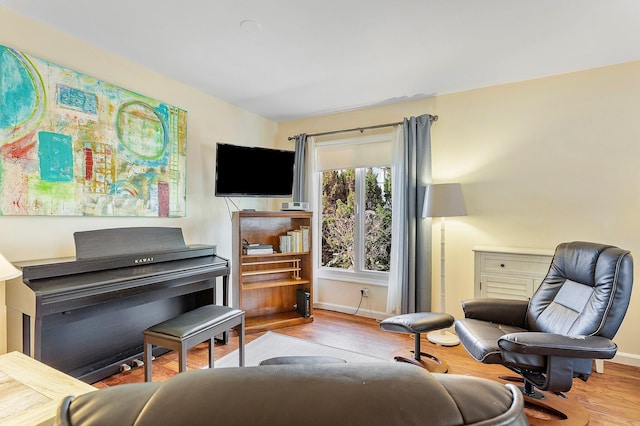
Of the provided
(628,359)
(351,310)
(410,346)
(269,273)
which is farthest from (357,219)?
(628,359)

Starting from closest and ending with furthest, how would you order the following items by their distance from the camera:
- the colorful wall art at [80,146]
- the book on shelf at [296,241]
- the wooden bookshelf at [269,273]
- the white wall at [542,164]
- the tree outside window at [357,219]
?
the colorful wall art at [80,146]
the white wall at [542,164]
the wooden bookshelf at [269,273]
the book on shelf at [296,241]
the tree outside window at [357,219]

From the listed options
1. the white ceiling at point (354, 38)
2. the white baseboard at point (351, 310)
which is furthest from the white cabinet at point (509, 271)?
the white ceiling at point (354, 38)

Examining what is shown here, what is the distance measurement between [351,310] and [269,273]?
3.70 feet

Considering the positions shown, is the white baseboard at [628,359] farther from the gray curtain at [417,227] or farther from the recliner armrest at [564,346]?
the gray curtain at [417,227]

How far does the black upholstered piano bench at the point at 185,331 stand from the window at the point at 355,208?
6.35 ft

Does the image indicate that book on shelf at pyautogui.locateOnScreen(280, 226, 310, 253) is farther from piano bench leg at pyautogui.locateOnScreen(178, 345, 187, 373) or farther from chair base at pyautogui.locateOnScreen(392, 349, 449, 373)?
piano bench leg at pyautogui.locateOnScreen(178, 345, 187, 373)

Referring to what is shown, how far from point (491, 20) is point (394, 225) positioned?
2.01m

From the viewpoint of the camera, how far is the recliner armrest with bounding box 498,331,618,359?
5.16 feet

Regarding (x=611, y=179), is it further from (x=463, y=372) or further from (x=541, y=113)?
(x=463, y=372)

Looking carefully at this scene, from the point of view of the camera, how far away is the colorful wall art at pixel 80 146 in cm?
195

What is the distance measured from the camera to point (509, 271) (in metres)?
2.68

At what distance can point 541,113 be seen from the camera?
9.28 feet

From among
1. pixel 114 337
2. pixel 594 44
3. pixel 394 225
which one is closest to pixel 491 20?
pixel 594 44

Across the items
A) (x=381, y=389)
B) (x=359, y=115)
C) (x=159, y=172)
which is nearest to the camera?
(x=381, y=389)
